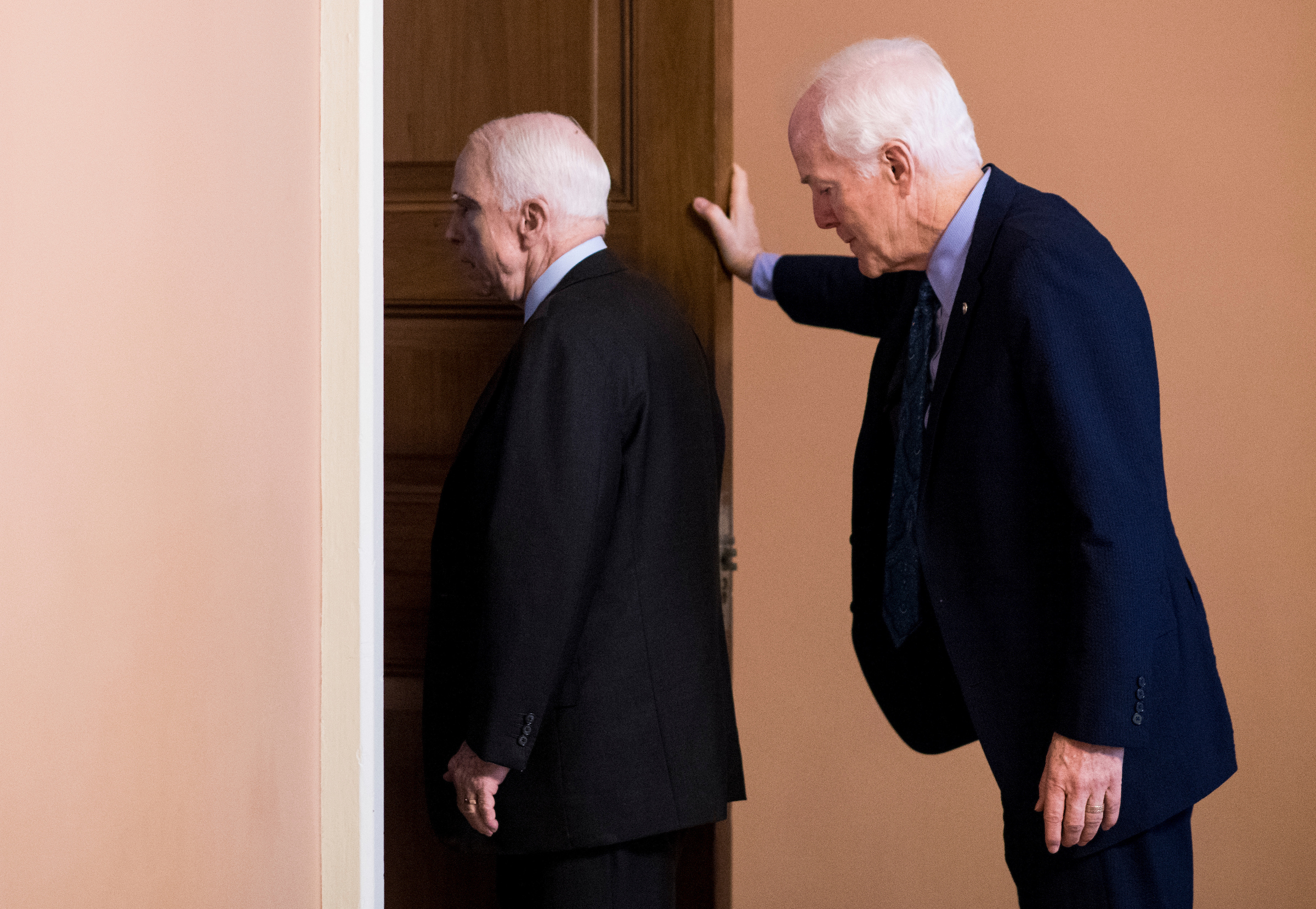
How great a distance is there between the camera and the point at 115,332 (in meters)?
0.74

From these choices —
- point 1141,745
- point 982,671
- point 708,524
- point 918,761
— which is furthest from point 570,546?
point 918,761

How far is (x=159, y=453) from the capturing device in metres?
0.79

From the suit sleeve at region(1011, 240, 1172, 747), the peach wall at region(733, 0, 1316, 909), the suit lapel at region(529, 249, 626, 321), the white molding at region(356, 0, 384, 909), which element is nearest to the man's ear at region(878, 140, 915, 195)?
the suit sleeve at region(1011, 240, 1172, 747)

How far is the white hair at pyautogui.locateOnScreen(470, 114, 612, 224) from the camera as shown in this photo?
158 cm

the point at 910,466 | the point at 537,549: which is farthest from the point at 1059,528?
the point at 537,549

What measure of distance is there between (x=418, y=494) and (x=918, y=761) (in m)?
1.32

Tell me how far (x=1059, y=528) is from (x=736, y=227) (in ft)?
2.32

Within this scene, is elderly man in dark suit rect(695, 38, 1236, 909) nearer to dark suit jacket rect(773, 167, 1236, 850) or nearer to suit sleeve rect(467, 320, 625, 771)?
dark suit jacket rect(773, 167, 1236, 850)

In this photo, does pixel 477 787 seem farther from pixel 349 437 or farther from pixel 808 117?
pixel 808 117

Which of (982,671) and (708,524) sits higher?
(708,524)

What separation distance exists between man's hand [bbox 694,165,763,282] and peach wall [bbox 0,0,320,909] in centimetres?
82

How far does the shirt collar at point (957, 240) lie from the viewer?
1.47 meters

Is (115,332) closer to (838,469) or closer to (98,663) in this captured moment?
(98,663)

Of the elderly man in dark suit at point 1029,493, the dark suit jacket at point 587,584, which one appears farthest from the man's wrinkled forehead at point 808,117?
the dark suit jacket at point 587,584
